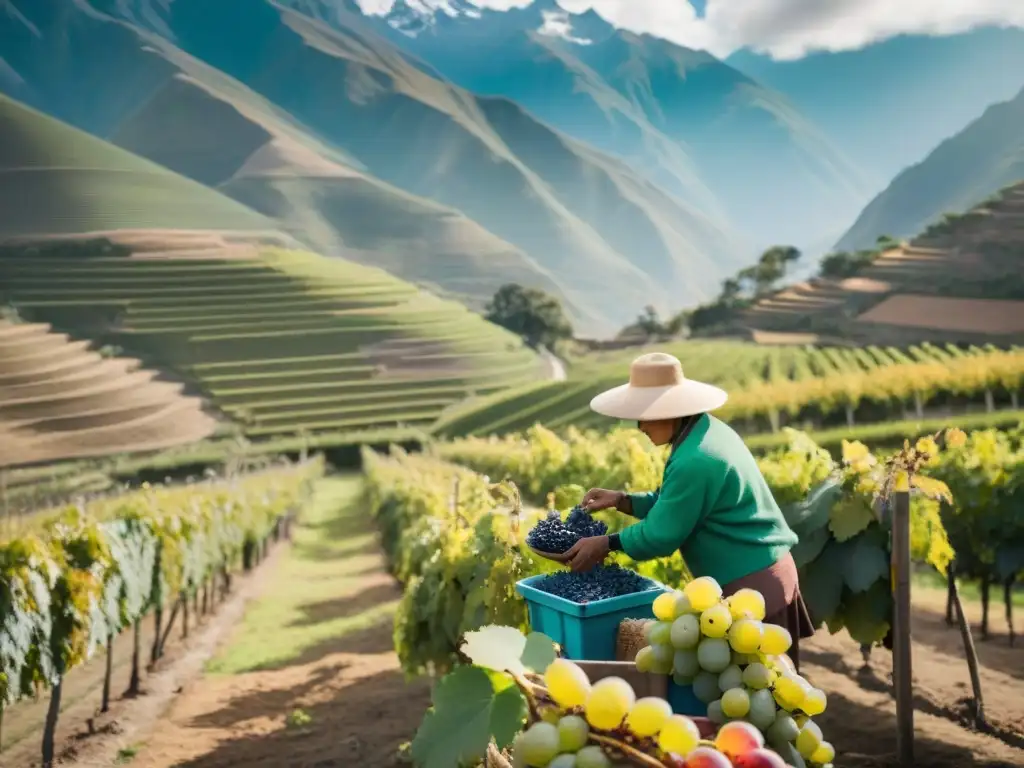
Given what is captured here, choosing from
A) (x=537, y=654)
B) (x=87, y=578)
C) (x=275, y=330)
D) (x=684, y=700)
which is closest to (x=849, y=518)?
(x=684, y=700)

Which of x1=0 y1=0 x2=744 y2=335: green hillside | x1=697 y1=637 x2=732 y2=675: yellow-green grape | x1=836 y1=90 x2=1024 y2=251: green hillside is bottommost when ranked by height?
x1=697 y1=637 x2=732 y2=675: yellow-green grape

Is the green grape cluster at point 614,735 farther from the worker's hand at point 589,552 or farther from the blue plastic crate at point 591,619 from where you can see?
the worker's hand at point 589,552

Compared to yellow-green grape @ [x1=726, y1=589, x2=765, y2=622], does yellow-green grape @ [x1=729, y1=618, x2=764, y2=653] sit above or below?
below

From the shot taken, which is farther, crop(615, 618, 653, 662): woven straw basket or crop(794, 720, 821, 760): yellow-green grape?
crop(615, 618, 653, 662): woven straw basket

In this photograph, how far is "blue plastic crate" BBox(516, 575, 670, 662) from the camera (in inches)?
55.6

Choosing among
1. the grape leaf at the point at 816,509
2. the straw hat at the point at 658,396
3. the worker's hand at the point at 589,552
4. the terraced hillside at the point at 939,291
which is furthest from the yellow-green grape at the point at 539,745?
the terraced hillside at the point at 939,291

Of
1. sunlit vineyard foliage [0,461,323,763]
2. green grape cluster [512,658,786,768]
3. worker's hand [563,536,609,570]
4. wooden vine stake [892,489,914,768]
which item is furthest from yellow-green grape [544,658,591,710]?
sunlit vineyard foliage [0,461,323,763]

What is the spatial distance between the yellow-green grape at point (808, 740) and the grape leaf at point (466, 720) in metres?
0.39

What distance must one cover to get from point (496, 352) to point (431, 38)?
101 feet

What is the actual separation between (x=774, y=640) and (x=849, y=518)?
8.71 ft

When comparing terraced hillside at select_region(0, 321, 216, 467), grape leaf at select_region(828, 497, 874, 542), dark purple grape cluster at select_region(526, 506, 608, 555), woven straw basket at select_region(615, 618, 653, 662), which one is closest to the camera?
woven straw basket at select_region(615, 618, 653, 662)

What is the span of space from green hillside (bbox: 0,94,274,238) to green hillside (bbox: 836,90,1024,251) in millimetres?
27892

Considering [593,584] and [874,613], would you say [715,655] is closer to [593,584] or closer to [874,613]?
[593,584]

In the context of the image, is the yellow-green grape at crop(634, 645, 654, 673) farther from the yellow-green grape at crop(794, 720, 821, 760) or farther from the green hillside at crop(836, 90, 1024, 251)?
the green hillside at crop(836, 90, 1024, 251)
